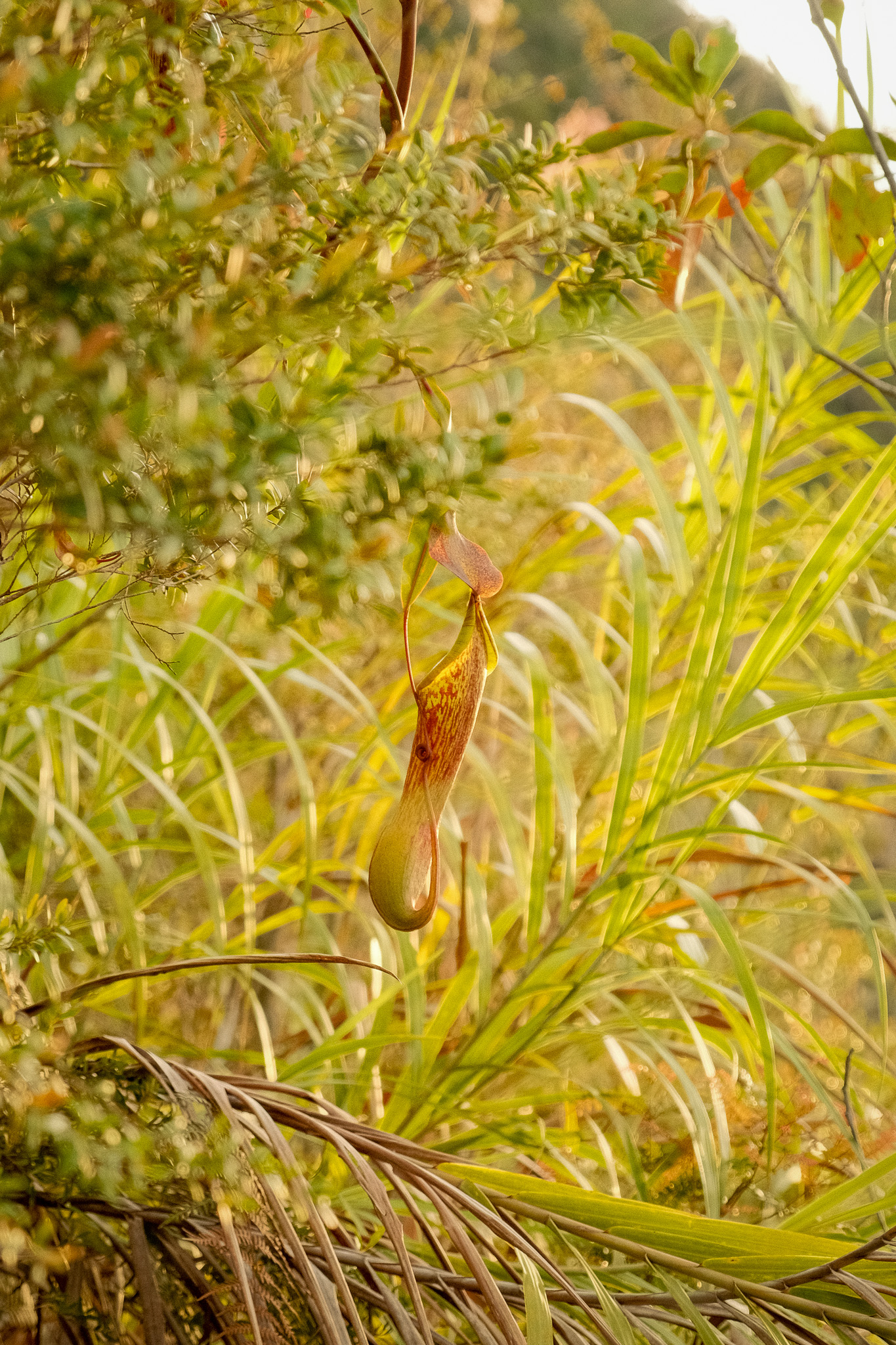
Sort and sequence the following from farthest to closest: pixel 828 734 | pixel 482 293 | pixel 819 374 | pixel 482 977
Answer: pixel 828 734 → pixel 819 374 → pixel 482 977 → pixel 482 293

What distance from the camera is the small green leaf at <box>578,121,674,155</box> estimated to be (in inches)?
14.3

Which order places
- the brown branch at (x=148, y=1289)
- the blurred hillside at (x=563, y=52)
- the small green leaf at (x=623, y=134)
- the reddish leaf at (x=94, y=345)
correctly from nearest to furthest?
the reddish leaf at (x=94, y=345) → the brown branch at (x=148, y=1289) → the small green leaf at (x=623, y=134) → the blurred hillside at (x=563, y=52)

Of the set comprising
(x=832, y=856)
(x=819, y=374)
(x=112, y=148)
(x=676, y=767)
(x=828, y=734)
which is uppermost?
(x=112, y=148)

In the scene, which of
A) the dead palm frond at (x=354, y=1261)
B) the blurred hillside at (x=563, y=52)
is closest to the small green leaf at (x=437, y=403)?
the dead palm frond at (x=354, y=1261)

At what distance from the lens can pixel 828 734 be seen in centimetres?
83

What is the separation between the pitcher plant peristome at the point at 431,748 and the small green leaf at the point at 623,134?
0.20 meters

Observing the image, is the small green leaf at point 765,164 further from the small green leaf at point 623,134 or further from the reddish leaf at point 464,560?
the reddish leaf at point 464,560

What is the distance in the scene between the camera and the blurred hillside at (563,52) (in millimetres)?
1191

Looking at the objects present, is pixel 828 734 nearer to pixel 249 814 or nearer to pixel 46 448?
pixel 249 814

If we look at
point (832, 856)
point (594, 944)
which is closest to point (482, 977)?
point (594, 944)

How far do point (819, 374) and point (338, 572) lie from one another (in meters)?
0.57

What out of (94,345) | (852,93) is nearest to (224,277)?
(94,345)

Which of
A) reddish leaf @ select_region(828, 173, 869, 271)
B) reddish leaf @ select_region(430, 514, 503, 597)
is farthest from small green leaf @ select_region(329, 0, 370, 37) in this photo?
reddish leaf @ select_region(828, 173, 869, 271)

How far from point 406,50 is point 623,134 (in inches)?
6.2
